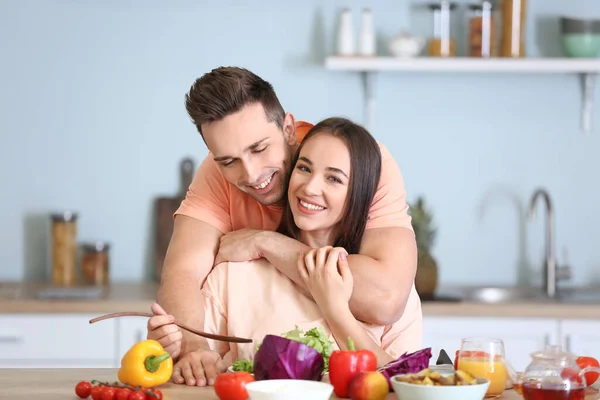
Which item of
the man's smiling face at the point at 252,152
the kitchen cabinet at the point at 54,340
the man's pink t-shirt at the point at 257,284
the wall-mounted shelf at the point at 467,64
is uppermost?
the wall-mounted shelf at the point at 467,64

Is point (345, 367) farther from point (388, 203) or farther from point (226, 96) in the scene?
point (226, 96)

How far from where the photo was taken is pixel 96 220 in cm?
421

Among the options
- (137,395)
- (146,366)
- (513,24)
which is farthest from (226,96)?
(513,24)

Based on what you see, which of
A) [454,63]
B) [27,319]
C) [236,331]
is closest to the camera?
[236,331]

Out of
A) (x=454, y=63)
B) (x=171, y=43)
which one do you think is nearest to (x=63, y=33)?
(x=171, y=43)

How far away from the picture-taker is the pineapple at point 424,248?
375cm

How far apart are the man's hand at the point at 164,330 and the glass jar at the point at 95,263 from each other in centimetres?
201

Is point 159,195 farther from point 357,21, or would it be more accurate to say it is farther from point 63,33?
point 357,21

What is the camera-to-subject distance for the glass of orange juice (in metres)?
1.79

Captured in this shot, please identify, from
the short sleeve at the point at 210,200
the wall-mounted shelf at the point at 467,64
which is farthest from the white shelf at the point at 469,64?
the short sleeve at the point at 210,200

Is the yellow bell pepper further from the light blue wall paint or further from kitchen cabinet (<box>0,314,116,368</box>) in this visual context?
the light blue wall paint

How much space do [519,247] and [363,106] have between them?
2.95 feet

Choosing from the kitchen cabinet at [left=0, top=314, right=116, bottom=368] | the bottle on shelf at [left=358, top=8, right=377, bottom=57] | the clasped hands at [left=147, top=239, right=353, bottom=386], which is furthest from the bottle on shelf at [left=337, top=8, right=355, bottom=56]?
the clasped hands at [left=147, top=239, right=353, bottom=386]

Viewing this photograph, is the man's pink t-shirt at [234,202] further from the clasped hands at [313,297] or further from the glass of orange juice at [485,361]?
the glass of orange juice at [485,361]
